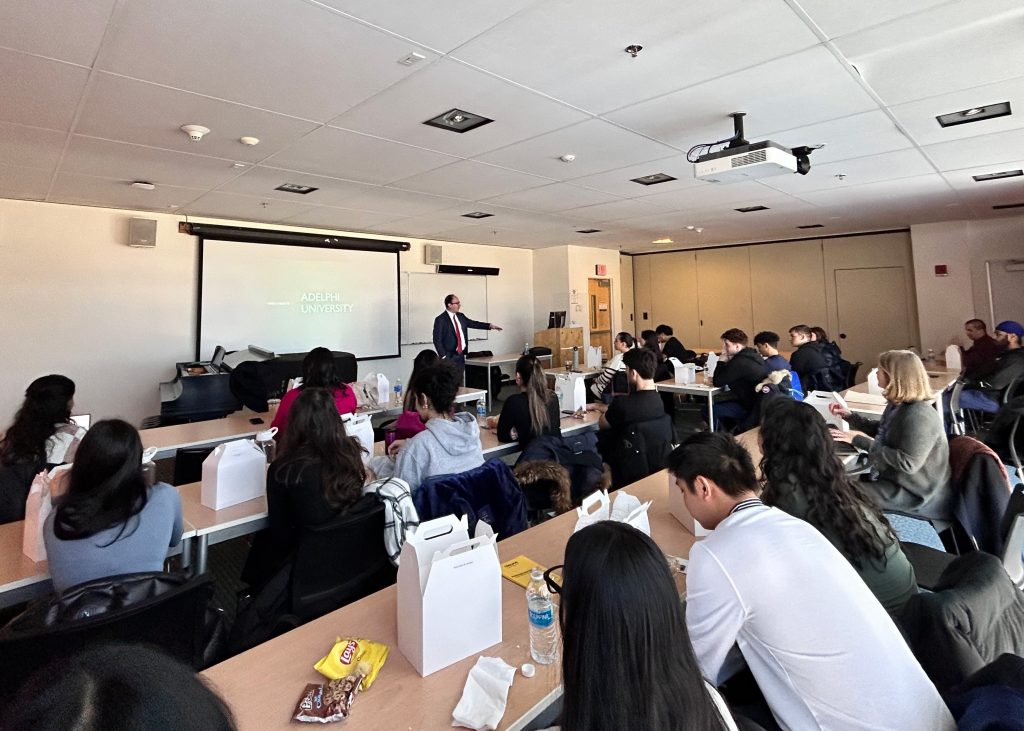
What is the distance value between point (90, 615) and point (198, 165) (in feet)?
12.9

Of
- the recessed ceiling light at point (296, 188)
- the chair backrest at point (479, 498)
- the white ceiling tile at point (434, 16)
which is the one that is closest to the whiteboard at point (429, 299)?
the recessed ceiling light at point (296, 188)

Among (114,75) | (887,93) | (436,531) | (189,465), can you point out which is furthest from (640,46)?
(189,465)

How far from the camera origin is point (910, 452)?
2.47 m

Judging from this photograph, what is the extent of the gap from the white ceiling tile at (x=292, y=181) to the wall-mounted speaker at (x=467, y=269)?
3.03 metres

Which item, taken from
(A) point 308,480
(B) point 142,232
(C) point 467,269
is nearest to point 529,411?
(A) point 308,480

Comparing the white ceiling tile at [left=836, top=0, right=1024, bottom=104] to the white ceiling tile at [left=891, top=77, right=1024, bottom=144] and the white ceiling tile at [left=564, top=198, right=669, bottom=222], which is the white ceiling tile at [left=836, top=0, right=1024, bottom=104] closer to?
the white ceiling tile at [left=891, top=77, right=1024, bottom=144]

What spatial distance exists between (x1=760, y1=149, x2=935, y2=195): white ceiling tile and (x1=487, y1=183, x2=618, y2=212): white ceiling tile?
171cm

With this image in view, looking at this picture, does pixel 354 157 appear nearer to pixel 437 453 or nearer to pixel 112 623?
pixel 437 453

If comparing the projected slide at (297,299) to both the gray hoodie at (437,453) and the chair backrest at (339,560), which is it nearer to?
the gray hoodie at (437,453)

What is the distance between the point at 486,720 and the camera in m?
1.04

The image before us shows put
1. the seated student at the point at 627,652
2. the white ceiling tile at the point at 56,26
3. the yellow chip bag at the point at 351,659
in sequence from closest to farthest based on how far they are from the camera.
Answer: the seated student at the point at 627,652
the yellow chip bag at the point at 351,659
the white ceiling tile at the point at 56,26

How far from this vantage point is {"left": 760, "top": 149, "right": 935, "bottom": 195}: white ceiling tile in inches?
176

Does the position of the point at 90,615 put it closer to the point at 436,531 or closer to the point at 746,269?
the point at 436,531

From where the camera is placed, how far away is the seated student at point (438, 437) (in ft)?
7.59
